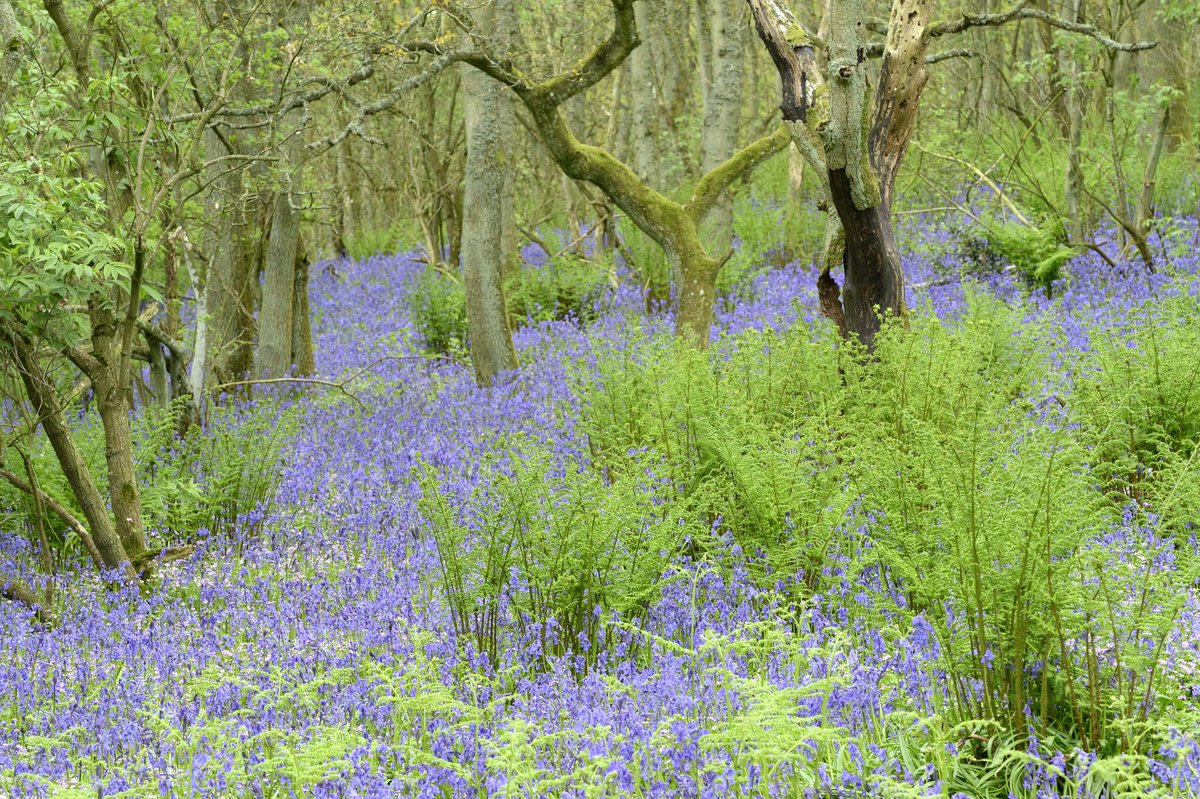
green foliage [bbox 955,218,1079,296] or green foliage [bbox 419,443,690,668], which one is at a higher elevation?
green foliage [bbox 955,218,1079,296]

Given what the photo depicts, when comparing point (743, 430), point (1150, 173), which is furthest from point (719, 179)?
point (1150, 173)

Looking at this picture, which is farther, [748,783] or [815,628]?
[815,628]

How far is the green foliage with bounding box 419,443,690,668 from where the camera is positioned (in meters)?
4.43

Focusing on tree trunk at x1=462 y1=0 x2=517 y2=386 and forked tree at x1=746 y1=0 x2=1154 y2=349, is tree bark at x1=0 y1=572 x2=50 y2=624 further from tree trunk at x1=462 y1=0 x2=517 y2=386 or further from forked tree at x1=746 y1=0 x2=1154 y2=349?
forked tree at x1=746 y1=0 x2=1154 y2=349

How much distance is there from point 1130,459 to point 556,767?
3037 millimetres

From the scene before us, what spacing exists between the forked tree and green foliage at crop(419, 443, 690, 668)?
300cm

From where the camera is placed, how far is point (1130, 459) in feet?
15.6

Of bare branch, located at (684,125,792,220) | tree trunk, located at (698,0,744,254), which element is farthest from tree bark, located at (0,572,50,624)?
tree trunk, located at (698,0,744,254)

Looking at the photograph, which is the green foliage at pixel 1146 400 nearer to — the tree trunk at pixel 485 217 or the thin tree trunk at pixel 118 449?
the thin tree trunk at pixel 118 449

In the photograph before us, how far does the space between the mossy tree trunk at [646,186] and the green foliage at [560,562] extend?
3.97 metres

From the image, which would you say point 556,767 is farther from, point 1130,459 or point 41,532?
point 41,532

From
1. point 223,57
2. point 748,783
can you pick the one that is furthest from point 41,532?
point 223,57

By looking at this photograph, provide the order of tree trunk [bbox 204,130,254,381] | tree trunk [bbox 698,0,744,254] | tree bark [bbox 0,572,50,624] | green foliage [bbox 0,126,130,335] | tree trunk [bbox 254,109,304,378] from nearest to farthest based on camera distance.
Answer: green foliage [bbox 0,126,130,335] → tree bark [bbox 0,572,50,624] → tree trunk [bbox 204,130,254,381] → tree trunk [bbox 254,109,304,378] → tree trunk [bbox 698,0,744,254]

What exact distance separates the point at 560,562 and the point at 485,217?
558 cm
